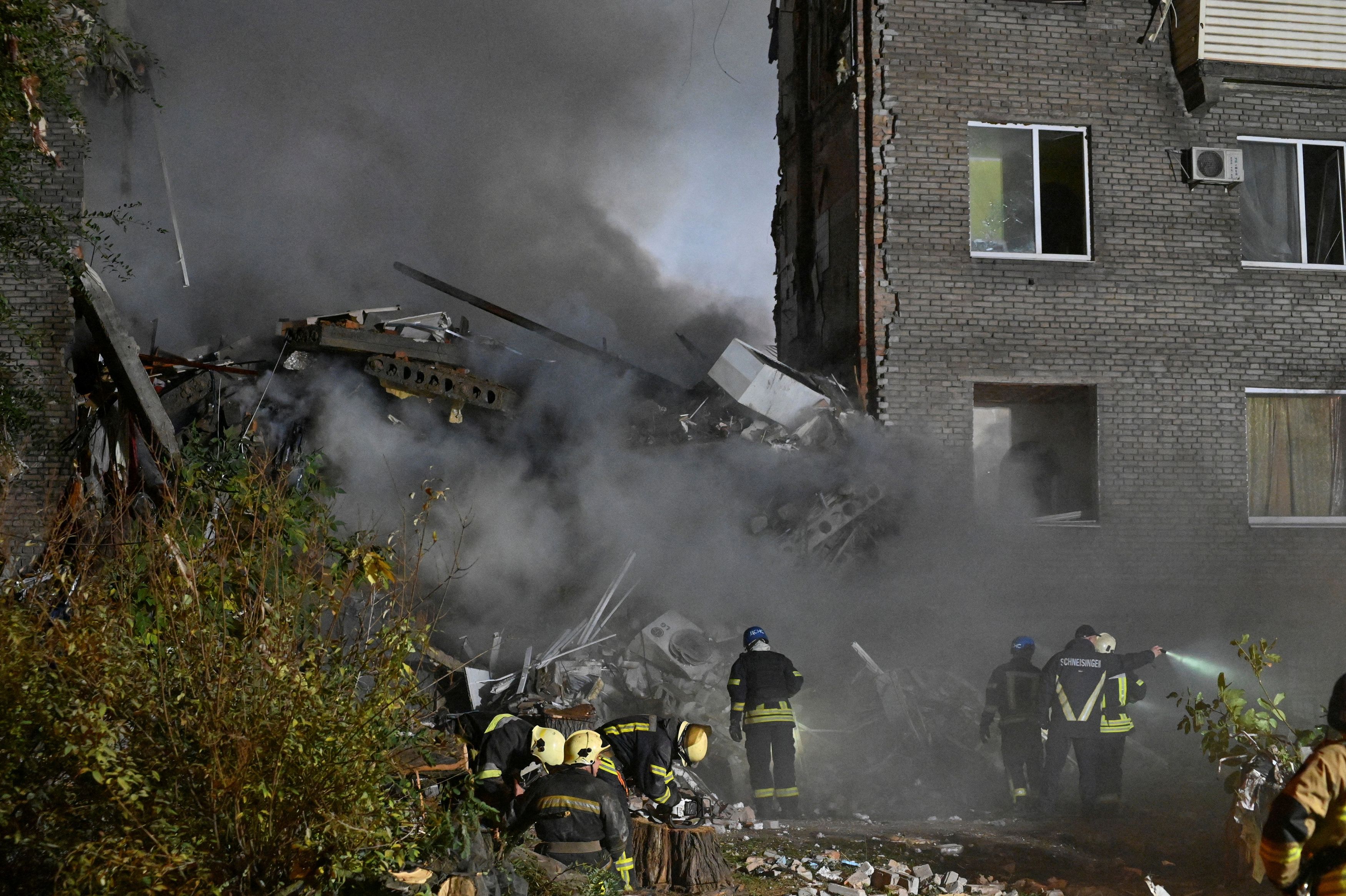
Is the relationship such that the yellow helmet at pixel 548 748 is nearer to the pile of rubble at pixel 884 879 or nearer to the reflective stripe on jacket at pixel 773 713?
the pile of rubble at pixel 884 879

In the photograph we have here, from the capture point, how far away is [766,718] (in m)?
8.33

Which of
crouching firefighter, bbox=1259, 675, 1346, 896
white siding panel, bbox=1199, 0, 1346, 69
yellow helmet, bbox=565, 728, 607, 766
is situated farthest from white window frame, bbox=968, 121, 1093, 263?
crouching firefighter, bbox=1259, 675, 1346, 896

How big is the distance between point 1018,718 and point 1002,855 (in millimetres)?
1936

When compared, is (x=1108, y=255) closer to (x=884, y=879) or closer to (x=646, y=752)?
(x=884, y=879)

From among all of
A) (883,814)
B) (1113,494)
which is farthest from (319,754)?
(1113,494)

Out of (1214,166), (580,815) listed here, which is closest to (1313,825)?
(580,815)

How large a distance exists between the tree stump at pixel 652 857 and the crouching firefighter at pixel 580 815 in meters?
0.80

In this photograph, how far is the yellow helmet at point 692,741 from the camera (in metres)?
5.93

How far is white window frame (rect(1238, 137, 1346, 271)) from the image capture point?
1198cm

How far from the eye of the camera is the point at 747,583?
423 inches

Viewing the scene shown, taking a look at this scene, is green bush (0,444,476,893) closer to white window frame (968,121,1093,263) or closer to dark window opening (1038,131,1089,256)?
white window frame (968,121,1093,263)

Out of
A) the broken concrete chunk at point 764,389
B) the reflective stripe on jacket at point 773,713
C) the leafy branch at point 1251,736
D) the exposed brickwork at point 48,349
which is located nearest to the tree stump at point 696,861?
the reflective stripe on jacket at point 773,713

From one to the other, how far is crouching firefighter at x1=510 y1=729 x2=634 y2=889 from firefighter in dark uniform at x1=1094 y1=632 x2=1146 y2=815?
15.5 feet

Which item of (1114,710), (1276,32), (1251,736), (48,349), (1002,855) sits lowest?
(1002,855)
